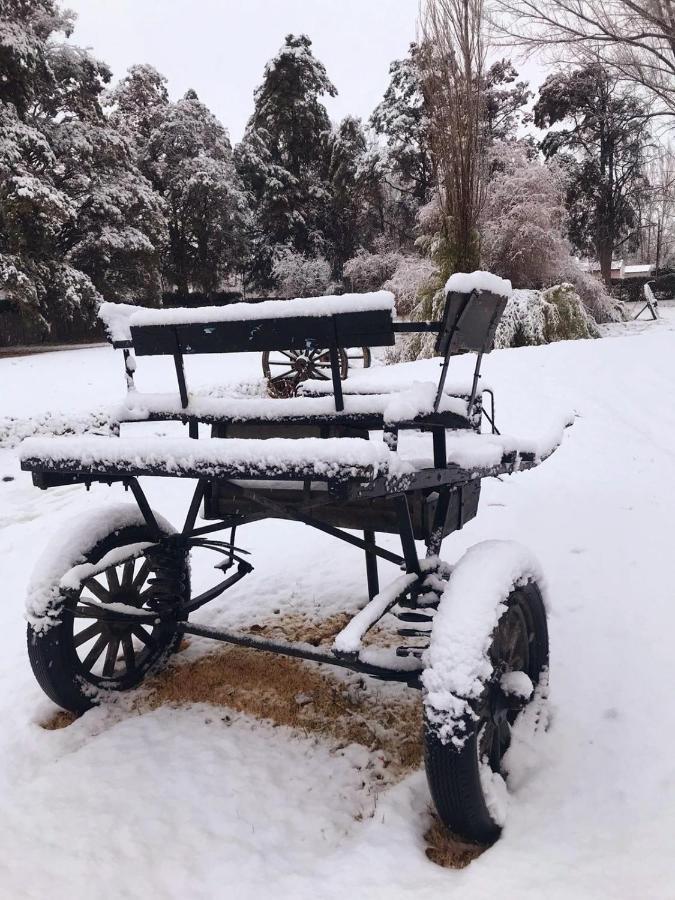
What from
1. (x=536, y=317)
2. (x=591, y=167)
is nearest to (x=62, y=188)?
(x=536, y=317)

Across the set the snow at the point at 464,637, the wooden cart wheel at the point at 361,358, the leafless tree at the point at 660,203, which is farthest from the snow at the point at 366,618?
the leafless tree at the point at 660,203

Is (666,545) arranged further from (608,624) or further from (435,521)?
(435,521)

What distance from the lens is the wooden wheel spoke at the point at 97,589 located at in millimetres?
2362

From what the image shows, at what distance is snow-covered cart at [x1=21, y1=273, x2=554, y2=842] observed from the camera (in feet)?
5.47

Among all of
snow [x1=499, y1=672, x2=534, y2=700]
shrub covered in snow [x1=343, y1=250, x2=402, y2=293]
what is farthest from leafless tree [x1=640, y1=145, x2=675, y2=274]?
snow [x1=499, y1=672, x2=534, y2=700]

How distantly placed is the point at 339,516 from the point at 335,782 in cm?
91

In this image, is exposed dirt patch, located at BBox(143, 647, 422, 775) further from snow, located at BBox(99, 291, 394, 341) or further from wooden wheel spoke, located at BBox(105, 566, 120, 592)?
snow, located at BBox(99, 291, 394, 341)

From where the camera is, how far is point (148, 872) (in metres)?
1.74

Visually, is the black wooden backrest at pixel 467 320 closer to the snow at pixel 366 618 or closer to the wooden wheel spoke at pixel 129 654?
the snow at pixel 366 618

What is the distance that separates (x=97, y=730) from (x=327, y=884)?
45.9 inches

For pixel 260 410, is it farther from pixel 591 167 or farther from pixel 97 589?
pixel 591 167

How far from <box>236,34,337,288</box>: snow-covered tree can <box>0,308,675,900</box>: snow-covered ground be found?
23.1 metres

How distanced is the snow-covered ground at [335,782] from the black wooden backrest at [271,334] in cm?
144

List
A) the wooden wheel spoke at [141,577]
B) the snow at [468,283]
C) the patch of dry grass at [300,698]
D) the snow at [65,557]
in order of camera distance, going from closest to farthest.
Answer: the snow at [468,283]
the snow at [65,557]
the patch of dry grass at [300,698]
the wooden wheel spoke at [141,577]
